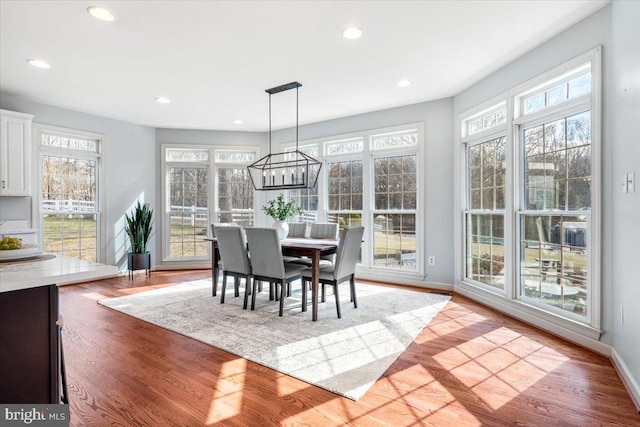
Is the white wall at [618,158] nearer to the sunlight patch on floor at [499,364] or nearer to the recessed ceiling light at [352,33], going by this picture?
the sunlight patch on floor at [499,364]

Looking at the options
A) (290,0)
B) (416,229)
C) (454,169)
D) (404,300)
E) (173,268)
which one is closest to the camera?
(290,0)

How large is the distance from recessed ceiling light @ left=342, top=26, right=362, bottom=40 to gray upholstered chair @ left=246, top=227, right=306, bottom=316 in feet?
6.28

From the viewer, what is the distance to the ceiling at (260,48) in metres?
2.62

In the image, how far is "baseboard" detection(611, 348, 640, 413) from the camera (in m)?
1.98

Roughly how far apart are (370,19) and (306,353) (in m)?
2.72

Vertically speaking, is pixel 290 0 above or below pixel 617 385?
above

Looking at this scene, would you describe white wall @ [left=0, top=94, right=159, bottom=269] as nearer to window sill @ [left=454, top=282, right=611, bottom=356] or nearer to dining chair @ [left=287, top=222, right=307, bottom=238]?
dining chair @ [left=287, top=222, right=307, bottom=238]

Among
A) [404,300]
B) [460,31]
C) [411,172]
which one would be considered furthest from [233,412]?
[411,172]

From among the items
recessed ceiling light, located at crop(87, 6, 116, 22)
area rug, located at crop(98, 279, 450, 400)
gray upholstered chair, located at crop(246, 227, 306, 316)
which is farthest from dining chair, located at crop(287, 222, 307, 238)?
recessed ceiling light, located at crop(87, 6, 116, 22)

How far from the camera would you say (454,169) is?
459 centimetres

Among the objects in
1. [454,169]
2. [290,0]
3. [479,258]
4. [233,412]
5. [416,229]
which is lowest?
[233,412]

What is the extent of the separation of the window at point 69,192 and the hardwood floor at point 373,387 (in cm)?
274

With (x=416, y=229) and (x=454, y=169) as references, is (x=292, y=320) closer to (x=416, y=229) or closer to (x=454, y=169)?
(x=416, y=229)

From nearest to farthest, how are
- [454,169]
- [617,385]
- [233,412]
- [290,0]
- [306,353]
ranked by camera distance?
[233,412]
[617,385]
[290,0]
[306,353]
[454,169]
